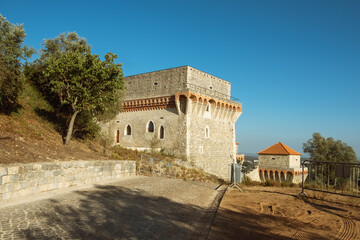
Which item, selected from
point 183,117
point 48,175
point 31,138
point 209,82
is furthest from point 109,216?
point 209,82

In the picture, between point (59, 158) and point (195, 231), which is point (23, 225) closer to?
point (195, 231)

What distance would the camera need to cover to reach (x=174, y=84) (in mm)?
24250

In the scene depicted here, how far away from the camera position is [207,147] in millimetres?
25141

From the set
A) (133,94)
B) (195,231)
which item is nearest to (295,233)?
(195,231)

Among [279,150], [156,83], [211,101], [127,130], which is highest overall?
[156,83]

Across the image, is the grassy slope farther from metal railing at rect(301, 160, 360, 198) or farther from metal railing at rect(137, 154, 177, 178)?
metal railing at rect(301, 160, 360, 198)

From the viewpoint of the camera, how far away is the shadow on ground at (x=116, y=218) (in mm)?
4676

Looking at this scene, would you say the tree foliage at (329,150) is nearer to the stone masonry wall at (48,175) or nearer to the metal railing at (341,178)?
the metal railing at (341,178)

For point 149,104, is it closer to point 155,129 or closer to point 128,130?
point 155,129

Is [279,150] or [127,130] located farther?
[279,150]

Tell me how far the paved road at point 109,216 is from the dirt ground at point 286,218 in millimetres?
493

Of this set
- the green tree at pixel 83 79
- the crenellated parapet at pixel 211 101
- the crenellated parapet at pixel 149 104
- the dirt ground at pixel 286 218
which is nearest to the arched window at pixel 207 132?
the crenellated parapet at pixel 211 101

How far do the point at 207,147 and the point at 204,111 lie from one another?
11.9 ft

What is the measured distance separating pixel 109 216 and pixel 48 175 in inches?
138
